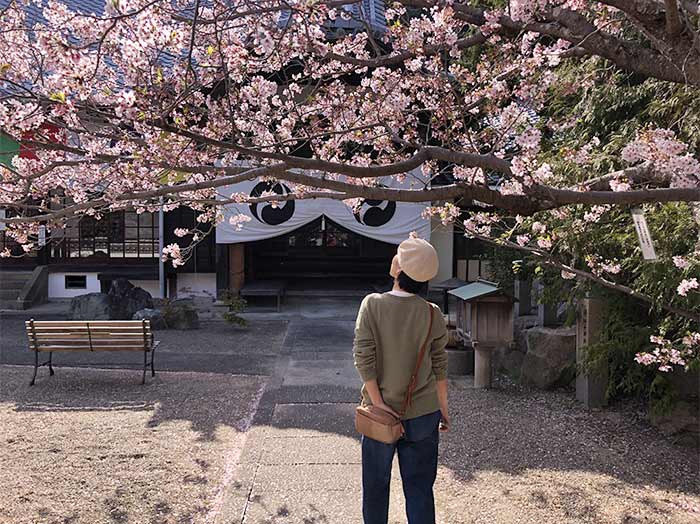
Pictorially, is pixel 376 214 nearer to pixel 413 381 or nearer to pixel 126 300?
pixel 126 300

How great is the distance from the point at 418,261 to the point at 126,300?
9074mm

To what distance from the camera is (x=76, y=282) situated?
13680 mm

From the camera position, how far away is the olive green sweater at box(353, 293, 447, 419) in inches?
112

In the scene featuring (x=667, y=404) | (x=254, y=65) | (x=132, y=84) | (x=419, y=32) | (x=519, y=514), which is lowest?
(x=519, y=514)

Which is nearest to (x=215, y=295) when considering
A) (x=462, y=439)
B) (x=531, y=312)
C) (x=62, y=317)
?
(x=62, y=317)

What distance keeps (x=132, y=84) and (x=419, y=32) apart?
2166 millimetres

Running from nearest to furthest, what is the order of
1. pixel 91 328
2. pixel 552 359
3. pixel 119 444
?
pixel 119 444, pixel 552 359, pixel 91 328

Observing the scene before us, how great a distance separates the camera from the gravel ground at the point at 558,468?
3.71 m

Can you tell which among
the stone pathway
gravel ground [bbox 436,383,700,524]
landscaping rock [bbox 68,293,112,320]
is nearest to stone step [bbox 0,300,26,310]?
landscaping rock [bbox 68,293,112,320]

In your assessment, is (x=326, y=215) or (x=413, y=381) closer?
(x=413, y=381)

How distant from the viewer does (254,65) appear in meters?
4.27

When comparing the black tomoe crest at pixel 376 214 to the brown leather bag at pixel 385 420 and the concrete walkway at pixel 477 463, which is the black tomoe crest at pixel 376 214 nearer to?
the concrete walkway at pixel 477 463

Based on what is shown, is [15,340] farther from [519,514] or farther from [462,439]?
[519,514]

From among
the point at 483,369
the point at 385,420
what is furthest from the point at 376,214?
the point at 385,420
